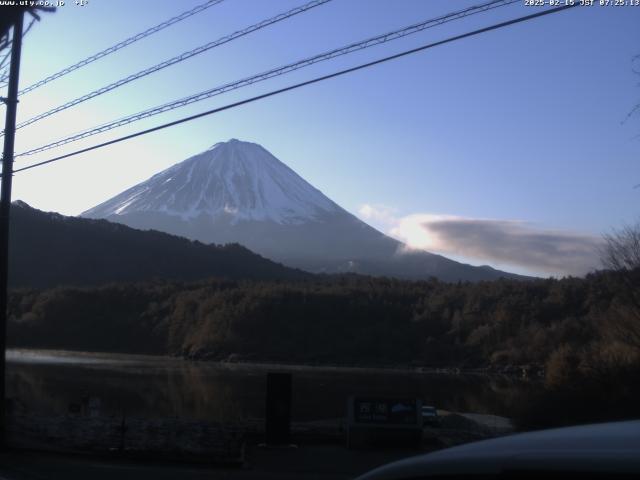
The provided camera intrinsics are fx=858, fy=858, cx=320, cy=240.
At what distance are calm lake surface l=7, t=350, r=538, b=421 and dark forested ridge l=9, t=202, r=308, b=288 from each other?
180 ft

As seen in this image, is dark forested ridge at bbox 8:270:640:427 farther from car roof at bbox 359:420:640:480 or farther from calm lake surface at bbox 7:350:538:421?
car roof at bbox 359:420:640:480

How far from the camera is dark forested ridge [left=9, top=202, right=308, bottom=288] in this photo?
105 metres

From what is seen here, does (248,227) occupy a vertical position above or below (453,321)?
above

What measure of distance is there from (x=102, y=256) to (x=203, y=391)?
264 ft

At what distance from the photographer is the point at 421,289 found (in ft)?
323

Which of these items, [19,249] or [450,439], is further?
[19,249]

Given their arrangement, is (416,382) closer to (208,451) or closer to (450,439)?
(450,439)

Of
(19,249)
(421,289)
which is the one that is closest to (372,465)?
(421,289)

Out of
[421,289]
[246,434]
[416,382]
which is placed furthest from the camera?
[421,289]

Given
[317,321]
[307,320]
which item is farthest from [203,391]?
[307,320]

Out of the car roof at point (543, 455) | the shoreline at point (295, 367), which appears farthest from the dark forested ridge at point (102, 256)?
the car roof at point (543, 455)

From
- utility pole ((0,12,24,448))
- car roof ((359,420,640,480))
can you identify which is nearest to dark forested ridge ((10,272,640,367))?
utility pole ((0,12,24,448))

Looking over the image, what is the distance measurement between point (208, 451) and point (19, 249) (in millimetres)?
95926

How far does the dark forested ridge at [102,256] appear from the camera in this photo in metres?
105
